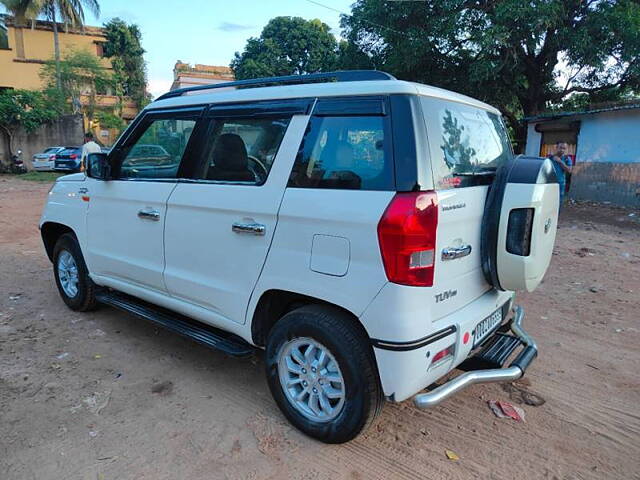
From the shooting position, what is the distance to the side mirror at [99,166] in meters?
3.75

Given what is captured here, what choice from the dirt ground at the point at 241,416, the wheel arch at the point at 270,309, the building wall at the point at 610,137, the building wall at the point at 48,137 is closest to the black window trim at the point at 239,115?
the wheel arch at the point at 270,309

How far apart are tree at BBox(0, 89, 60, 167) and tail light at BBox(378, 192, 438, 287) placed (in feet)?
84.1

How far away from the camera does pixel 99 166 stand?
12.3 feet

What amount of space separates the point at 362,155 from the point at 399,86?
38 centimetres

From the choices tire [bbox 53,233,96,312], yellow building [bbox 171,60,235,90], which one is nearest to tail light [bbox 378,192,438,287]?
tire [bbox 53,233,96,312]

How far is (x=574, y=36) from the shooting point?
1302 centimetres

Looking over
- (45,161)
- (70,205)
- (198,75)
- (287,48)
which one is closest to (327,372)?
(70,205)

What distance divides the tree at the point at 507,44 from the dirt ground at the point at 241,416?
10.7 metres

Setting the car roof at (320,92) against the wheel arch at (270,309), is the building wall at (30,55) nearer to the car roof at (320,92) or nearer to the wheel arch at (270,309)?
the car roof at (320,92)

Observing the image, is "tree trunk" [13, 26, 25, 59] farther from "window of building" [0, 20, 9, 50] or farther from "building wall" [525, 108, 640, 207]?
"building wall" [525, 108, 640, 207]

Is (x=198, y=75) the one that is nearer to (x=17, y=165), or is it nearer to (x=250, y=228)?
(x=17, y=165)

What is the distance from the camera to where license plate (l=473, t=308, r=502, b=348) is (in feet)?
8.66

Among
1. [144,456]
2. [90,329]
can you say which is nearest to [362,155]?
[144,456]

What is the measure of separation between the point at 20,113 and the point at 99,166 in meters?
23.4
